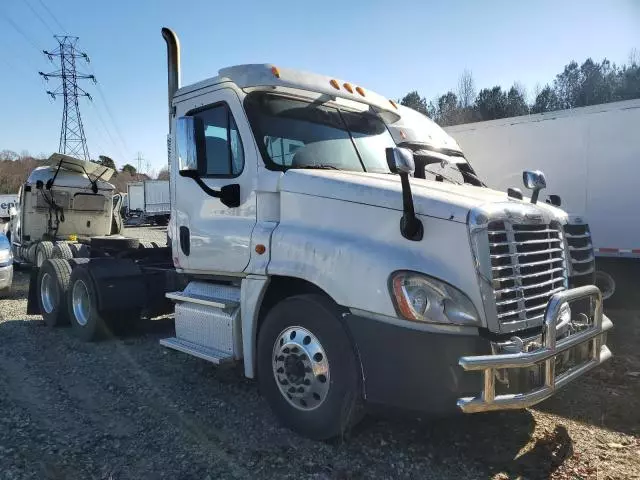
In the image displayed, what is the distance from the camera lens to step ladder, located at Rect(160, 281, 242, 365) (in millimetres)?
4289

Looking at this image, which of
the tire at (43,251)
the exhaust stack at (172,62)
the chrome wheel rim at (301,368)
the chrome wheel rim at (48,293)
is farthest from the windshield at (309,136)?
the tire at (43,251)

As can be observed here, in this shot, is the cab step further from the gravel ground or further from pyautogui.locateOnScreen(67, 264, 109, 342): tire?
pyautogui.locateOnScreen(67, 264, 109, 342): tire

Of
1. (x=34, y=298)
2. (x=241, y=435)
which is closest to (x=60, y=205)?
(x=34, y=298)

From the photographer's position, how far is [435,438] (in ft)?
12.6

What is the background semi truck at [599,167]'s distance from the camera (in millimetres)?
8219

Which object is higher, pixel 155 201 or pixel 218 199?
pixel 155 201

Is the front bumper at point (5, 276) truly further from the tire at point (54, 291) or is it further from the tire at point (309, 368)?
the tire at point (309, 368)

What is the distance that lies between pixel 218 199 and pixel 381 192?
1622mm

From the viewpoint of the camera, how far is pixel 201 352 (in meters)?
4.45

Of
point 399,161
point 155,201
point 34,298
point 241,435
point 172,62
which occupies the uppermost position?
point 172,62

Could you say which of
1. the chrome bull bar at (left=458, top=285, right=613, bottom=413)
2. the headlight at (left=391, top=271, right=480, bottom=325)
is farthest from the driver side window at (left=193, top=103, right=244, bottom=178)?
the chrome bull bar at (left=458, top=285, right=613, bottom=413)

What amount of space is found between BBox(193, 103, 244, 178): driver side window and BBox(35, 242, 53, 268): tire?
8.71 m

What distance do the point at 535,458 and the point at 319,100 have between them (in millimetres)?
3200

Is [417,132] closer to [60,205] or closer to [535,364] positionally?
[535,364]
